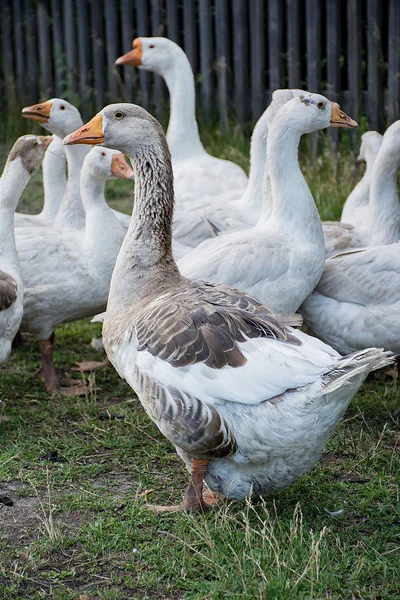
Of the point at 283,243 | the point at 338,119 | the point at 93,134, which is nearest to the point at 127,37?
the point at 338,119

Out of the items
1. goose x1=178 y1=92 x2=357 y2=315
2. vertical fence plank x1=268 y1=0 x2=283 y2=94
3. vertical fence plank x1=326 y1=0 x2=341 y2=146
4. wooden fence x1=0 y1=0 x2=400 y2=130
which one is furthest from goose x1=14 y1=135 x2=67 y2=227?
vertical fence plank x1=268 y1=0 x2=283 y2=94

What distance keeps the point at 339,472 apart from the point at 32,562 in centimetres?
167

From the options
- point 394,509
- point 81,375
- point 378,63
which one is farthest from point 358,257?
point 378,63

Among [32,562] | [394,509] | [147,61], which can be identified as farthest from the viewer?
[147,61]

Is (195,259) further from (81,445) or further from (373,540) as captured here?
(373,540)

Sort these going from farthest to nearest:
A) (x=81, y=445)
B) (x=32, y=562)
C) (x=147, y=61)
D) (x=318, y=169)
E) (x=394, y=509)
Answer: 1. (x=318, y=169)
2. (x=147, y=61)
3. (x=81, y=445)
4. (x=394, y=509)
5. (x=32, y=562)

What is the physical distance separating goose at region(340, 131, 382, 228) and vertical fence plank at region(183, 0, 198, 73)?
488cm

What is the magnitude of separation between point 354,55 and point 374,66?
0.95 ft

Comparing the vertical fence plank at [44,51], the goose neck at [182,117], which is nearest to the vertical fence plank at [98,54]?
the vertical fence plank at [44,51]

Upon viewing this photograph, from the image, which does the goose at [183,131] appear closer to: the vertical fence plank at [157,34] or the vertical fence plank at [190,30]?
the vertical fence plank at [190,30]

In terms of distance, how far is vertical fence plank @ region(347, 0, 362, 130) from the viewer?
9.56 m

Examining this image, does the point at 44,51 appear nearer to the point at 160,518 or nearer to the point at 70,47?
the point at 70,47

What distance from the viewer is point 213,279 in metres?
4.96

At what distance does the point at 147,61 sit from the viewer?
328 inches
